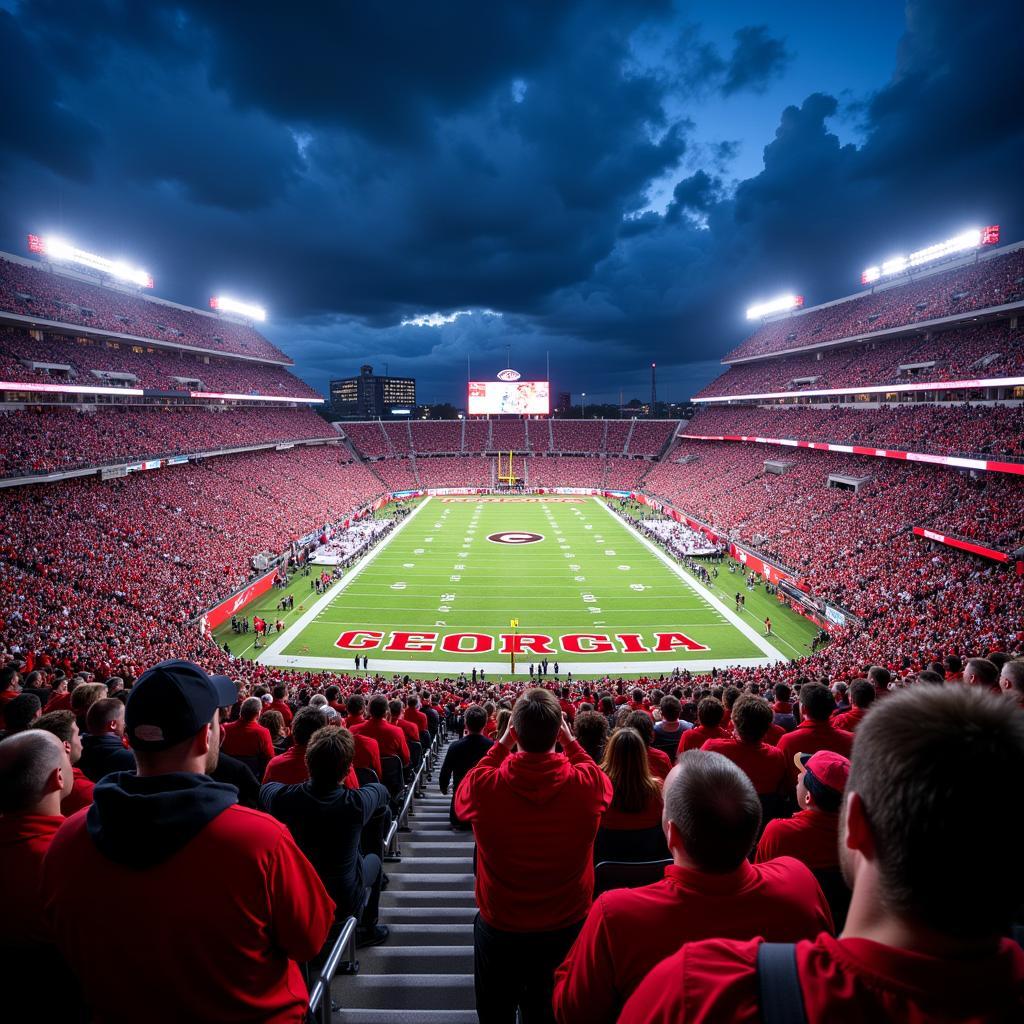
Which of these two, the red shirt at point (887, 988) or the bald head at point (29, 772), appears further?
the bald head at point (29, 772)

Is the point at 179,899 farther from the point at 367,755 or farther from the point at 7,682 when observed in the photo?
the point at 7,682

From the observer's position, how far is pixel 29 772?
3.00 meters

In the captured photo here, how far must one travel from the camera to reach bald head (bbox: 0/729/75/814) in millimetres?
2969

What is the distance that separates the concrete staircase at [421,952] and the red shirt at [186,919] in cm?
236

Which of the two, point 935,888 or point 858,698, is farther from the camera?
point 858,698

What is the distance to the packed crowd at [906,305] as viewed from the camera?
3844 centimetres

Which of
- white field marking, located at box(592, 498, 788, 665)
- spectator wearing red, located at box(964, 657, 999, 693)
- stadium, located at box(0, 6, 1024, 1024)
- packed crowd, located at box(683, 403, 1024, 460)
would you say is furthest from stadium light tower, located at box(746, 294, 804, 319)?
spectator wearing red, located at box(964, 657, 999, 693)

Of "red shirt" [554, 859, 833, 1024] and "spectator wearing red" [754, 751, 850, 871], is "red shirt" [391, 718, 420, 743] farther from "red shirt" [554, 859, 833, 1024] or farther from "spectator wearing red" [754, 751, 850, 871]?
"red shirt" [554, 859, 833, 1024]

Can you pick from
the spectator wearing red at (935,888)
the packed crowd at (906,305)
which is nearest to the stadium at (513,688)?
the spectator wearing red at (935,888)

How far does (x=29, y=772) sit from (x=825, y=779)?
4.47m

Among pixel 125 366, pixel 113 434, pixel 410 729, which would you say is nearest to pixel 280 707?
pixel 410 729

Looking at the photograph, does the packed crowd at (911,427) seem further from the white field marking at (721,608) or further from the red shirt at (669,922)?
the red shirt at (669,922)

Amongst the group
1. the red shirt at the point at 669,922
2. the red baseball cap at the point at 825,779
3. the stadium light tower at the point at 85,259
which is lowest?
the red baseball cap at the point at 825,779

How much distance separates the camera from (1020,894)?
123cm
